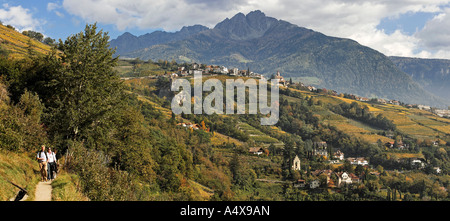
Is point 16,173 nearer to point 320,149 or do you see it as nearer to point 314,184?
point 314,184

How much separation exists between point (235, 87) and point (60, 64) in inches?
5525

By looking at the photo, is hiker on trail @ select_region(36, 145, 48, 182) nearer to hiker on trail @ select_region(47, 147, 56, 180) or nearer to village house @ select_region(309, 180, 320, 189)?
hiker on trail @ select_region(47, 147, 56, 180)

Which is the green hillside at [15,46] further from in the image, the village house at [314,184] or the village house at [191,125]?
Answer: the village house at [314,184]

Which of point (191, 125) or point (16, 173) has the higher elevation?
point (16, 173)

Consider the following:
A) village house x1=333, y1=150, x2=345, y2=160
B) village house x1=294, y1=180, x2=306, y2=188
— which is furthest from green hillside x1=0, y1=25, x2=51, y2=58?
village house x1=333, y1=150, x2=345, y2=160

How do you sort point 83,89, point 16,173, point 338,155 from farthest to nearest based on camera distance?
1. point 338,155
2. point 83,89
3. point 16,173

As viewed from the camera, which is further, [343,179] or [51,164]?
[343,179]

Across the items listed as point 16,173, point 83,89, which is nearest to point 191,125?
point 83,89

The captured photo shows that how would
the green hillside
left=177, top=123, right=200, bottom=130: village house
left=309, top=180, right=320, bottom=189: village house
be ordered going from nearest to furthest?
the green hillside < left=309, top=180, right=320, bottom=189: village house < left=177, top=123, right=200, bottom=130: village house

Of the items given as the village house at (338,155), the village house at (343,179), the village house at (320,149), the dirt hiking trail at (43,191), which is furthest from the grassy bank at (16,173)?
the village house at (338,155)

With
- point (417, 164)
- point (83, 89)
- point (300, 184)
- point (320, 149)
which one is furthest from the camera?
point (320, 149)

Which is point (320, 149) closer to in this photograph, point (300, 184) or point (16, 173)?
point (300, 184)

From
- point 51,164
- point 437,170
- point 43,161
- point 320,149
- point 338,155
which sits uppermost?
point 43,161

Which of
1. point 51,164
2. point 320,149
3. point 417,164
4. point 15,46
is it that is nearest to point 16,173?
point 51,164
